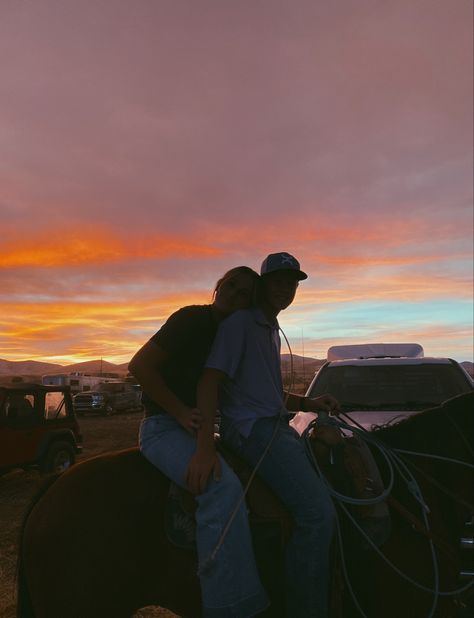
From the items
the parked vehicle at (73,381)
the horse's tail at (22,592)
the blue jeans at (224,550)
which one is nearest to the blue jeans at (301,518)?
the blue jeans at (224,550)

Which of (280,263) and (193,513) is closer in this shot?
(193,513)

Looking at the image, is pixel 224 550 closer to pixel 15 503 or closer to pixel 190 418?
pixel 190 418

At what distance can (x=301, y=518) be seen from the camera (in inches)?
96.0

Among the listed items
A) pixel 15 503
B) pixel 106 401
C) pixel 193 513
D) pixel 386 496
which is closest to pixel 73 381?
pixel 106 401

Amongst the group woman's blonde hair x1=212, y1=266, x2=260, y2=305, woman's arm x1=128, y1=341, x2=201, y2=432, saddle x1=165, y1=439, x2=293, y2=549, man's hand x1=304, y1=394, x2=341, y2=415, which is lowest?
saddle x1=165, y1=439, x2=293, y2=549

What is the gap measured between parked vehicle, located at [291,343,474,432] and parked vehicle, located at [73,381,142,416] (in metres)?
26.2

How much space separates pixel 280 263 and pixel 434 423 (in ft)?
4.93

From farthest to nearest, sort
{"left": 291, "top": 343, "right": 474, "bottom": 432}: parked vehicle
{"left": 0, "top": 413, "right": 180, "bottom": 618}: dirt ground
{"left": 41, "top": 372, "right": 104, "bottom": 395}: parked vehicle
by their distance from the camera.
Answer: {"left": 41, "top": 372, "right": 104, "bottom": 395}: parked vehicle → {"left": 291, "top": 343, "right": 474, "bottom": 432}: parked vehicle → {"left": 0, "top": 413, "right": 180, "bottom": 618}: dirt ground

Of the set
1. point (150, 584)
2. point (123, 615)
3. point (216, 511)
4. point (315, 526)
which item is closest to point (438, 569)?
point (315, 526)

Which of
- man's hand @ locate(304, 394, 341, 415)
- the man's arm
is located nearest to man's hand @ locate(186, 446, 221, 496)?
the man's arm

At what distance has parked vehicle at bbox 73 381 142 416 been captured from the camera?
97.8ft

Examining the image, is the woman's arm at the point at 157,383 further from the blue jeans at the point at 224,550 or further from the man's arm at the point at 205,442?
Answer: the blue jeans at the point at 224,550

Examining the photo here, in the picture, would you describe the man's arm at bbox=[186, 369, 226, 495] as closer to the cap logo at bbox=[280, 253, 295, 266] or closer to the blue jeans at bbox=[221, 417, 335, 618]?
the blue jeans at bbox=[221, 417, 335, 618]

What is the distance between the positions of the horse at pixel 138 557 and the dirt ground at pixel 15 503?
0.42m
